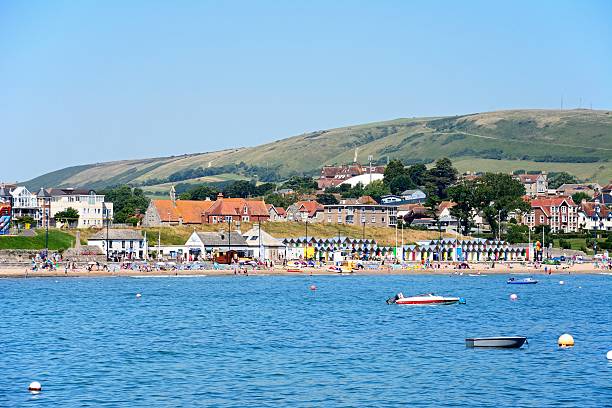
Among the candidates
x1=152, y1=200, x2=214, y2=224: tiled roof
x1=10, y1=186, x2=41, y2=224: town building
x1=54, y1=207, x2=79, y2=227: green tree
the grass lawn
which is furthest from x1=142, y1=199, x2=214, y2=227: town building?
the grass lawn

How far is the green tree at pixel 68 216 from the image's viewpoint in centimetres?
16712

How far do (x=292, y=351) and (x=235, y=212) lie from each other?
124286mm

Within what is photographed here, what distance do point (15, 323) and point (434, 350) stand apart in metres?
29.3

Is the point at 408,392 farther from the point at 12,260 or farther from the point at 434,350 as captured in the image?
the point at 12,260

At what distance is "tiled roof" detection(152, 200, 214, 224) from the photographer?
170500 mm

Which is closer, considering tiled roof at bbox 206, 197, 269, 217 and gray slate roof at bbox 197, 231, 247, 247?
gray slate roof at bbox 197, 231, 247, 247

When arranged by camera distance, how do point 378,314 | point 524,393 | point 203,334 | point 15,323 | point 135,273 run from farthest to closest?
point 135,273, point 378,314, point 15,323, point 203,334, point 524,393

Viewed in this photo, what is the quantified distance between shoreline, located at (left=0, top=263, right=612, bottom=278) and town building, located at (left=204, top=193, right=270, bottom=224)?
43.0 meters

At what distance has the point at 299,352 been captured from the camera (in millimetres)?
54250

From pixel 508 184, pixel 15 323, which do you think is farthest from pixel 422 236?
pixel 15 323

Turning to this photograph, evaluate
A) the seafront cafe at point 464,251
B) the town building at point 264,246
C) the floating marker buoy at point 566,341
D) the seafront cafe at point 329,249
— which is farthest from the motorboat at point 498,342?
the seafront cafe at point 464,251

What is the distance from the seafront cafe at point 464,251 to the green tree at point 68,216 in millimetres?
54374

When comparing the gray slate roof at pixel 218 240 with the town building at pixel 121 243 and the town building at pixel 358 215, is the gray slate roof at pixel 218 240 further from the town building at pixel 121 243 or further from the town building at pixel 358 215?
the town building at pixel 358 215

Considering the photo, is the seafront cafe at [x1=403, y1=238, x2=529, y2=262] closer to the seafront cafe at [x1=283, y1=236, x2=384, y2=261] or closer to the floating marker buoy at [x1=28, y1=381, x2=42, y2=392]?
the seafront cafe at [x1=283, y1=236, x2=384, y2=261]
